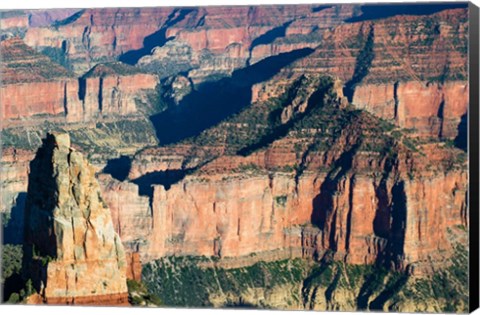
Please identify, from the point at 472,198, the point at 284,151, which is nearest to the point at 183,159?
the point at 284,151

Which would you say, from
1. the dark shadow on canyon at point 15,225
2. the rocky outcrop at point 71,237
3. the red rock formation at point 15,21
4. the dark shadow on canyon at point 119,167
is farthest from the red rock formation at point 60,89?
the rocky outcrop at point 71,237

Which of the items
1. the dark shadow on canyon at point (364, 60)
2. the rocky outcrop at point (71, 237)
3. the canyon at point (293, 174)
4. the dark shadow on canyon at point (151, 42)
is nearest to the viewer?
the rocky outcrop at point (71, 237)

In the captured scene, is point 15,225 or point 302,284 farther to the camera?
point 15,225

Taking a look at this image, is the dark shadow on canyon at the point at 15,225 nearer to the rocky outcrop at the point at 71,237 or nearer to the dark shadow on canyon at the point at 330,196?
the dark shadow on canyon at the point at 330,196

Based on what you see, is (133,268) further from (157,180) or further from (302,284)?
(157,180)

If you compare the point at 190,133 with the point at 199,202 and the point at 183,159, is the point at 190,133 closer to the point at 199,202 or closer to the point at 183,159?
the point at 183,159

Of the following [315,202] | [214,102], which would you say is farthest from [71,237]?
[214,102]
